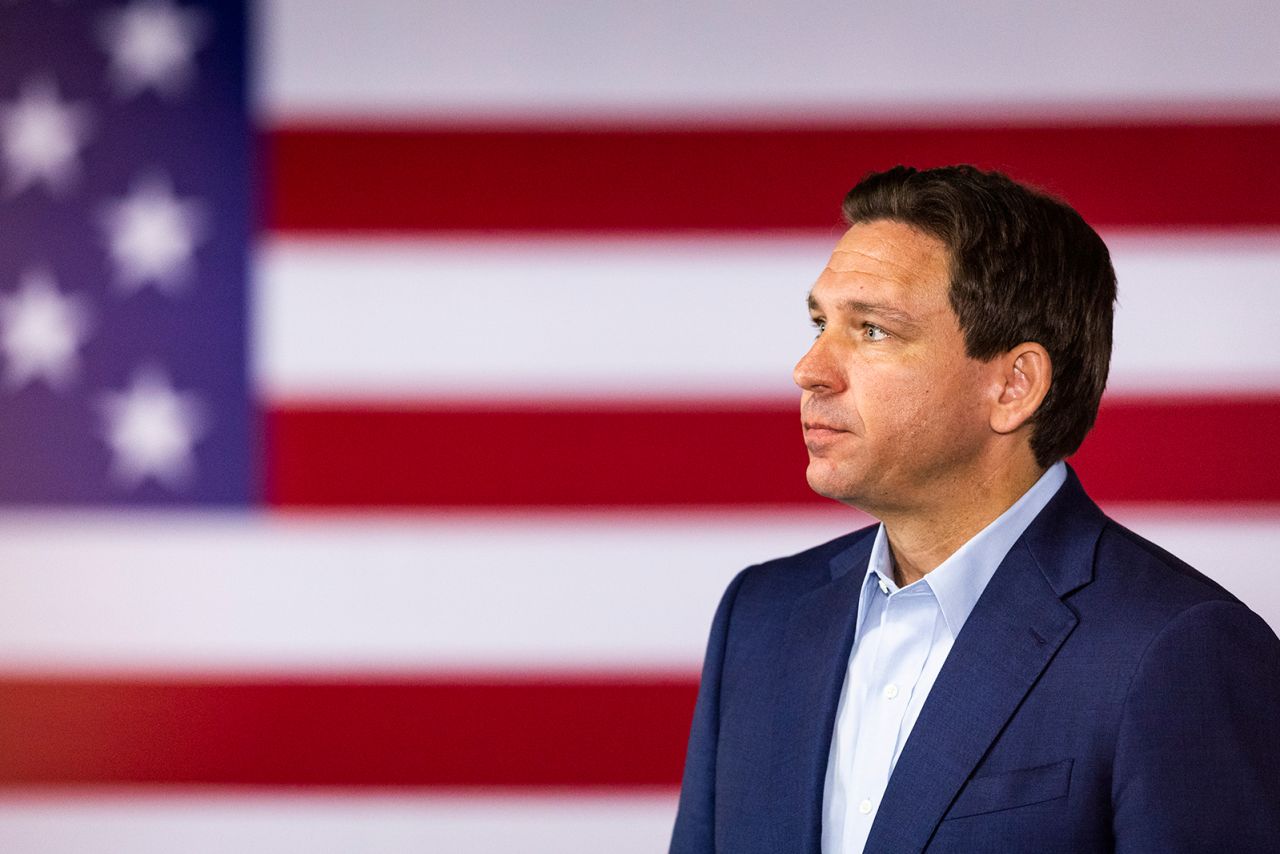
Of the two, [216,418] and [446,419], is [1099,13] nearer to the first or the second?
[446,419]

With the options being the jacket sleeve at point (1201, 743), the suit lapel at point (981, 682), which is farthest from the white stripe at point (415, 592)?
the jacket sleeve at point (1201, 743)

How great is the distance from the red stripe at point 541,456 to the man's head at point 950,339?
771mm

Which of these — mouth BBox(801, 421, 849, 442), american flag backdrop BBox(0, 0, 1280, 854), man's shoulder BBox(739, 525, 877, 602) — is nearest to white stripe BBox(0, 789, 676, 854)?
american flag backdrop BBox(0, 0, 1280, 854)

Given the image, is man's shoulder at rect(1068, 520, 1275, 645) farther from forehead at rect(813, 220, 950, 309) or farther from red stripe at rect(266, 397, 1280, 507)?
red stripe at rect(266, 397, 1280, 507)

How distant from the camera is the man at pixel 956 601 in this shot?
3.29 feet

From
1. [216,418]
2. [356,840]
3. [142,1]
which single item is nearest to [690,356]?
[216,418]

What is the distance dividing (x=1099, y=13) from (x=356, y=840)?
5.92ft

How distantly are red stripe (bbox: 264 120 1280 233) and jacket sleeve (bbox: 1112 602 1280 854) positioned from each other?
3.75 ft

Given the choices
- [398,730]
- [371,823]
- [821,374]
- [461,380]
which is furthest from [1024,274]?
[371,823]

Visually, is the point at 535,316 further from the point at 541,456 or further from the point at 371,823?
the point at 371,823

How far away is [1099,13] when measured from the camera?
200cm

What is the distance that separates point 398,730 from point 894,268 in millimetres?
1226

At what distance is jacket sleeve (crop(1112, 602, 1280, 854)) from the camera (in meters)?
0.94

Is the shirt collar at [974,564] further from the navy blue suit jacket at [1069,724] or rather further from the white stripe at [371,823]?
the white stripe at [371,823]
